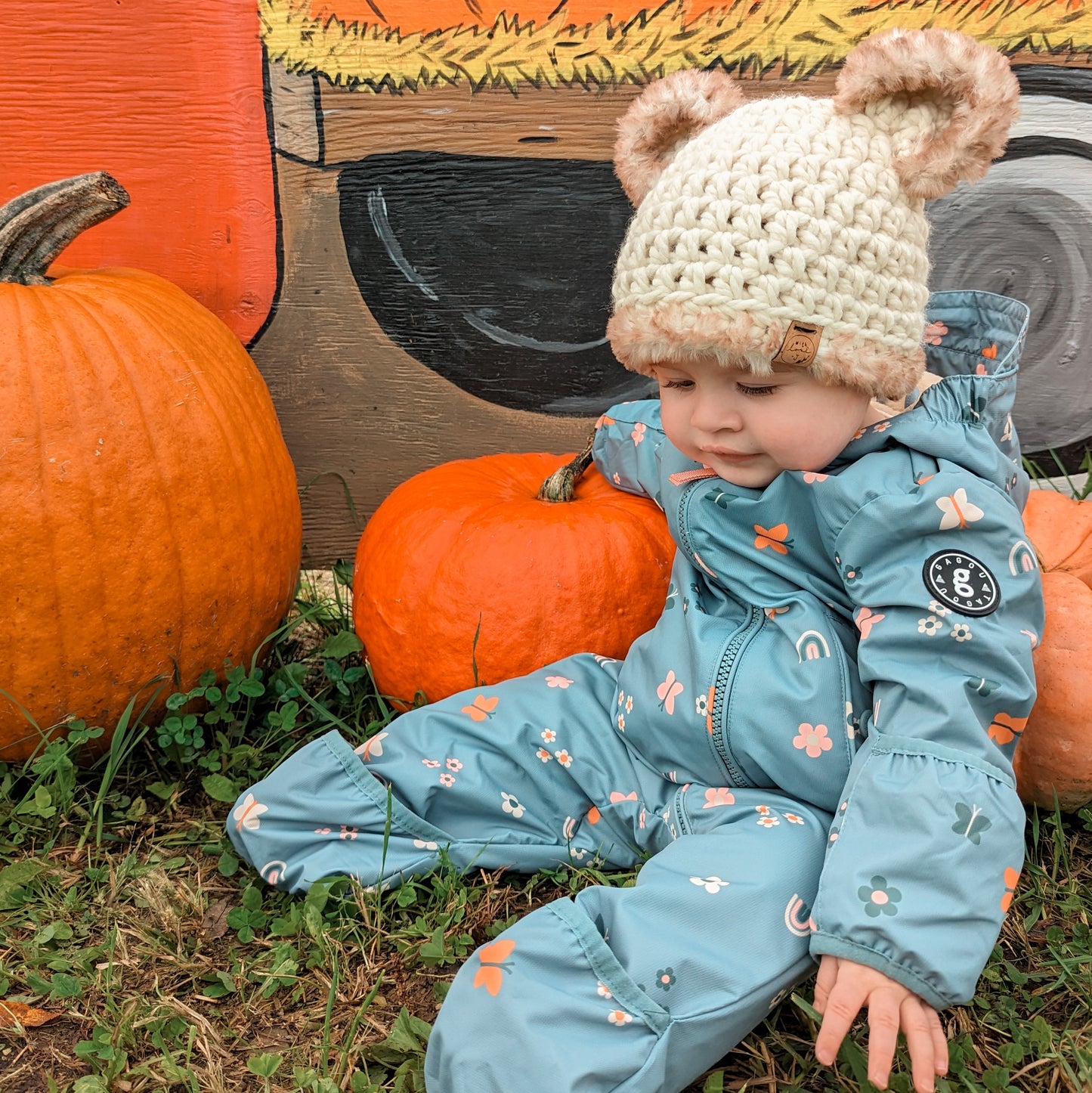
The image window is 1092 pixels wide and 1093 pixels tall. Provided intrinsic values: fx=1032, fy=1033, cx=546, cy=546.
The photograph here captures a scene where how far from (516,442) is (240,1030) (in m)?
1.76

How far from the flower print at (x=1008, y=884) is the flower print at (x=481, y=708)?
0.96 metres

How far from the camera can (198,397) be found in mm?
2176

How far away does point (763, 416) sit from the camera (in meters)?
1.70

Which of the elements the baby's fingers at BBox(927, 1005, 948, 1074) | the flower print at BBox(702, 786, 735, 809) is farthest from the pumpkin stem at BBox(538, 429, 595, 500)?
the baby's fingers at BBox(927, 1005, 948, 1074)

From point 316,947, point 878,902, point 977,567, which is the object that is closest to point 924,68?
point 977,567

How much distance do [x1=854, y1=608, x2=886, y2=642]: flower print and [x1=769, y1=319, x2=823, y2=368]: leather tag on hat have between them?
42 cm

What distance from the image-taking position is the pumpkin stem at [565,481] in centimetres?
238

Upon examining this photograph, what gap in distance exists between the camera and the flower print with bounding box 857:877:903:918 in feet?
4.70

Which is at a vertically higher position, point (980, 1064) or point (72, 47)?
point (72, 47)

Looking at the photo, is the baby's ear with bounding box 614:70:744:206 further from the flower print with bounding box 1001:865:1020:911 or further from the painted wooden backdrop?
the flower print with bounding box 1001:865:1020:911

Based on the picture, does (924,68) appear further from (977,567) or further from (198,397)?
(198,397)

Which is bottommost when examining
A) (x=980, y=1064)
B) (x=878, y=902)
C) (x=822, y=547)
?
(x=980, y=1064)

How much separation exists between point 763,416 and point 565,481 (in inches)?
29.7

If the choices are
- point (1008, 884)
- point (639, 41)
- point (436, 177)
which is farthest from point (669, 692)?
point (639, 41)
